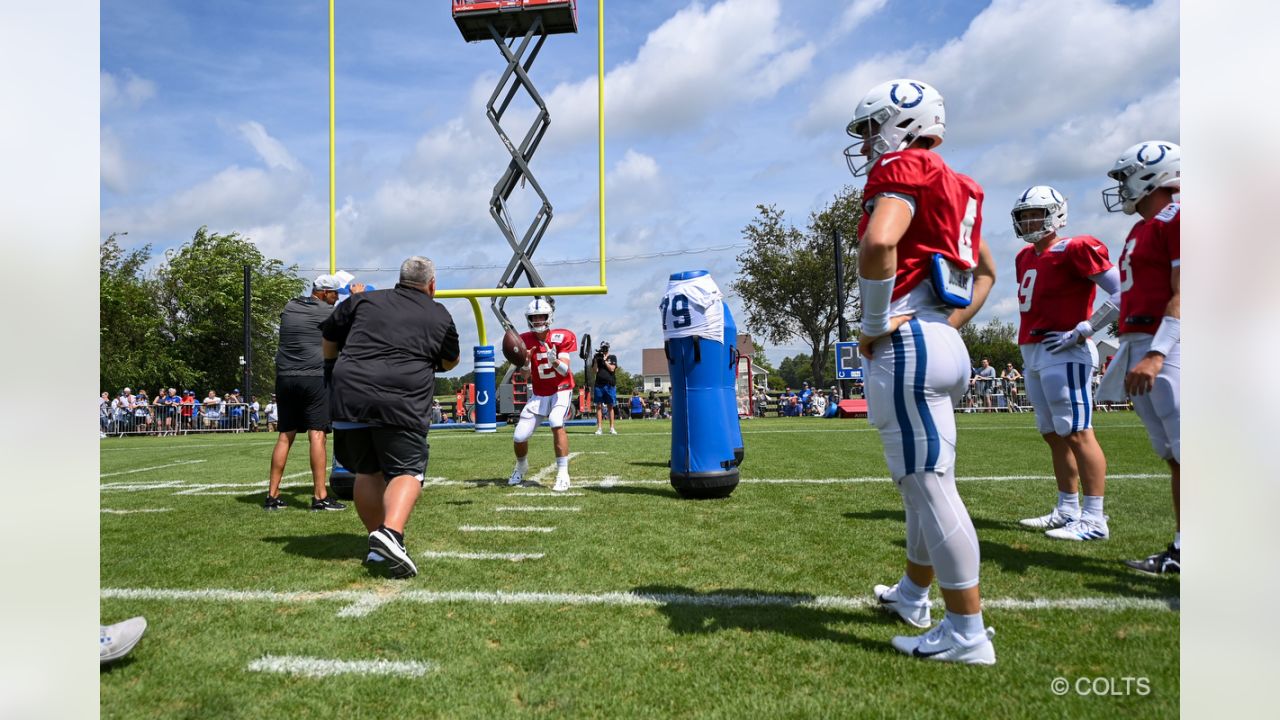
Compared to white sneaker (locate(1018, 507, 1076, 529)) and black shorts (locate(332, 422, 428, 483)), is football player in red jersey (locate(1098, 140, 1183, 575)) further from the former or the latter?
black shorts (locate(332, 422, 428, 483))

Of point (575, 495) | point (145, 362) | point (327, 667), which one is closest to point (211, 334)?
point (145, 362)

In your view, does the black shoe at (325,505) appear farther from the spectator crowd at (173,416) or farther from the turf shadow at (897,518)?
the spectator crowd at (173,416)

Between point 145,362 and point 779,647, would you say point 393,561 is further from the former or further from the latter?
point 145,362

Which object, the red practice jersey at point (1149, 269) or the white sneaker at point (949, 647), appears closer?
the white sneaker at point (949, 647)

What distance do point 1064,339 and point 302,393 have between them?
5587mm

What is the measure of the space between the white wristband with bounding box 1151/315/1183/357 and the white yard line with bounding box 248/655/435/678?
335 cm

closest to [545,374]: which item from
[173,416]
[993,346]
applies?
[173,416]

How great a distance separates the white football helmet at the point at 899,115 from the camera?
280 cm

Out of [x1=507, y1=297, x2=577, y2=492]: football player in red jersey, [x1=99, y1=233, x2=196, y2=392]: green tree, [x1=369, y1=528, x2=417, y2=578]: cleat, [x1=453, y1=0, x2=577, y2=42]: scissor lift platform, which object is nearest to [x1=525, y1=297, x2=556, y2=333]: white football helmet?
[x1=507, y1=297, x2=577, y2=492]: football player in red jersey

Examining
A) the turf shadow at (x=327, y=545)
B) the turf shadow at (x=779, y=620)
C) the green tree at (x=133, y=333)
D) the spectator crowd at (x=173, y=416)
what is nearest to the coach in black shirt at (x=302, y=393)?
the turf shadow at (x=327, y=545)

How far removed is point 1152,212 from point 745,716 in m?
3.23

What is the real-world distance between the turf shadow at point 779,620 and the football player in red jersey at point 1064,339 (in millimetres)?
2148

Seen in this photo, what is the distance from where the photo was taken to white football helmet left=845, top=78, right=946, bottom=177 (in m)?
2.80

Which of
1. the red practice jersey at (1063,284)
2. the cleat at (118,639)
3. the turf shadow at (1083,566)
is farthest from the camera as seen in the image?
the red practice jersey at (1063,284)
